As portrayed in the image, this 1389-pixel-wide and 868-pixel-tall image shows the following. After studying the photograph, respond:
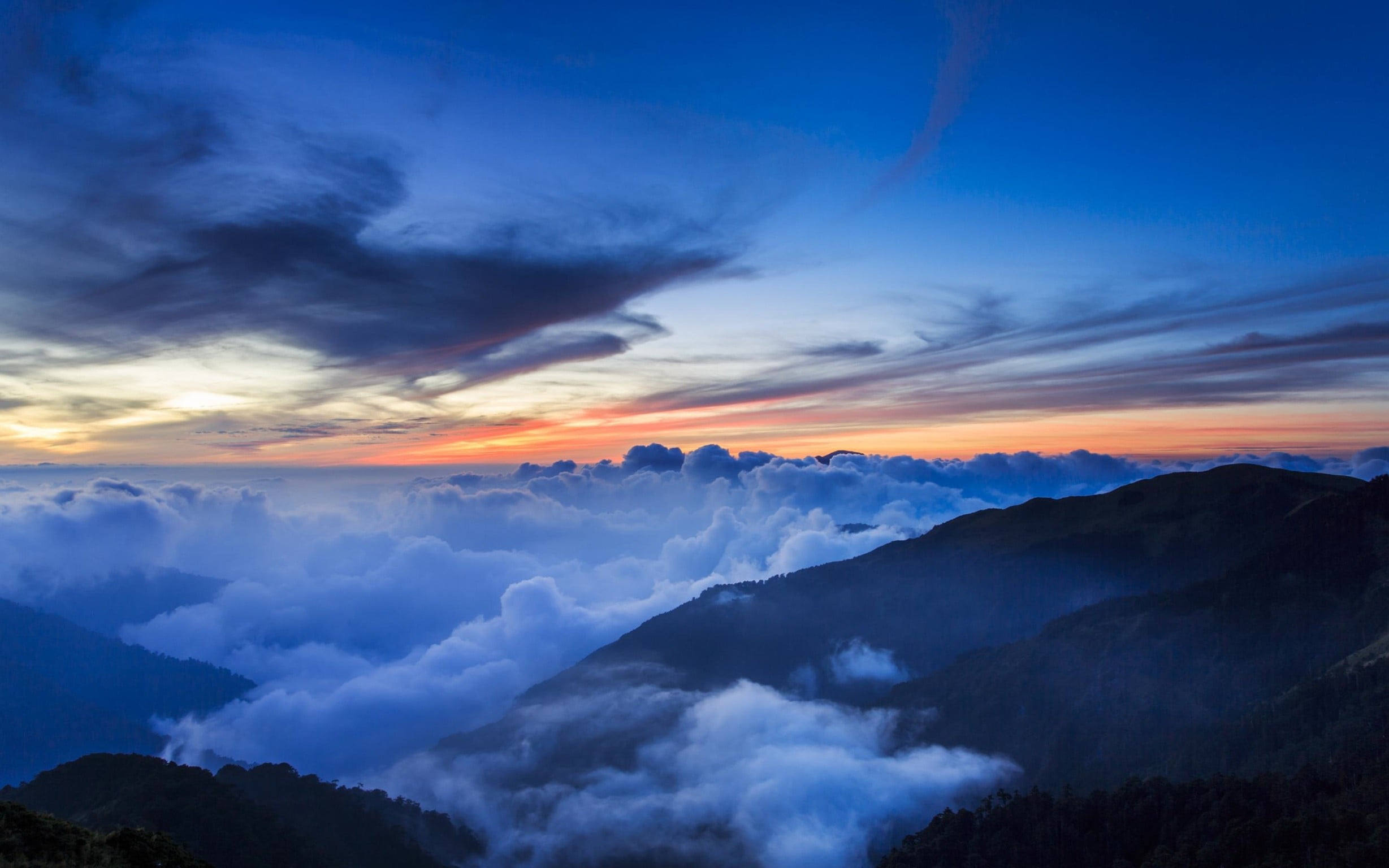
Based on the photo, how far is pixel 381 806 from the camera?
18962cm

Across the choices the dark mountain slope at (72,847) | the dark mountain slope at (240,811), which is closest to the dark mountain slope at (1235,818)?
the dark mountain slope at (240,811)

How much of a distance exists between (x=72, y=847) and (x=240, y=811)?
124 m

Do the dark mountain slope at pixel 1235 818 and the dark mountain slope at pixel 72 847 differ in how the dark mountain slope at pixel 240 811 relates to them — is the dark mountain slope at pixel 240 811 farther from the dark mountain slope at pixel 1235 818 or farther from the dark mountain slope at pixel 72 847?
the dark mountain slope at pixel 1235 818

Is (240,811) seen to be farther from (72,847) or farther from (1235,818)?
(1235,818)

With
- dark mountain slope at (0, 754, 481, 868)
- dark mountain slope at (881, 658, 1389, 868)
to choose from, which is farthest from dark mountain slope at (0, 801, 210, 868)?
dark mountain slope at (881, 658, 1389, 868)

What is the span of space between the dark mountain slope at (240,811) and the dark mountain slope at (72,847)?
94195 millimetres

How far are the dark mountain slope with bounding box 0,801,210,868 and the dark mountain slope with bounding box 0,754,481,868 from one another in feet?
309

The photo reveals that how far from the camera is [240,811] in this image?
472 feet

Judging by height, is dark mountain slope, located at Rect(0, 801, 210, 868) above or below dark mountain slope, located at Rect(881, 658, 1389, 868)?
above

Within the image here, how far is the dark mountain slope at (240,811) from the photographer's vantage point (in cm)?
13625

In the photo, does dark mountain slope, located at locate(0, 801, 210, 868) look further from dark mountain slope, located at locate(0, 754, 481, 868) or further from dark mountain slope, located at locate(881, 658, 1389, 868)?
dark mountain slope, located at locate(881, 658, 1389, 868)

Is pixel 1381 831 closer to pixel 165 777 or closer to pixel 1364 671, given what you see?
pixel 1364 671

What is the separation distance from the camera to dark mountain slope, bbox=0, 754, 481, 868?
5364 inches

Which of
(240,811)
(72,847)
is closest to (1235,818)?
(72,847)
